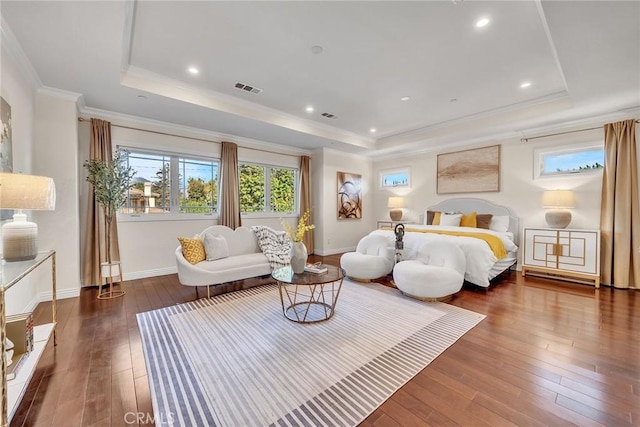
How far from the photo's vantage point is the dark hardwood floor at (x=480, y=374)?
1.50 m

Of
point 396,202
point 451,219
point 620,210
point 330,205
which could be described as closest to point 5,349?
point 330,205

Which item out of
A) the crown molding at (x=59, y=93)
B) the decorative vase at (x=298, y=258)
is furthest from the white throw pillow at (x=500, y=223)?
the crown molding at (x=59, y=93)

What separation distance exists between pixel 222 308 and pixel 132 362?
109cm

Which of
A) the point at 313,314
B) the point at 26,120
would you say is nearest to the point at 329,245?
the point at 313,314

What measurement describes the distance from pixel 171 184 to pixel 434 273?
4573 millimetres

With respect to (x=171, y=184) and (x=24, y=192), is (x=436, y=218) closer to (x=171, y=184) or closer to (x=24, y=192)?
(x=171, y=184)

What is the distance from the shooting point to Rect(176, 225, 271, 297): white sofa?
10.9ft

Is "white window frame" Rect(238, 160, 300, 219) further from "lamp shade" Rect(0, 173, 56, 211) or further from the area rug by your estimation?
"lamp shade" Rect(0, 173, 56, 211)

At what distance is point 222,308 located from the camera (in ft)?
10.1

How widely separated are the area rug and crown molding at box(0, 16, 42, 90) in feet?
9.36

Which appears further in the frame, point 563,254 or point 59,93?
point 563,254

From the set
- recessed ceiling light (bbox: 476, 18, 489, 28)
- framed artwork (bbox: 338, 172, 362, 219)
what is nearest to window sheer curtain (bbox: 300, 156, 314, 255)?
framed artwork (bbox: 338, 172, 362, 219)

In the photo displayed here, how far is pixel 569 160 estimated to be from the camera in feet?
14.8

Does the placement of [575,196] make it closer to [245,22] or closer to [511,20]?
[511,20]
